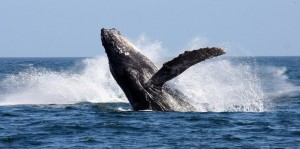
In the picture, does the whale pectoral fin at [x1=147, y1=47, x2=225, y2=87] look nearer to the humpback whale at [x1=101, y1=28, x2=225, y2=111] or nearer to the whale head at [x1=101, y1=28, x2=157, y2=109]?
the humpback whale at [x1=101, y1=28, x2=225, y2=111]

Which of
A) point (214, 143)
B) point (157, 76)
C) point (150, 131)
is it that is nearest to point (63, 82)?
point (157, 76)

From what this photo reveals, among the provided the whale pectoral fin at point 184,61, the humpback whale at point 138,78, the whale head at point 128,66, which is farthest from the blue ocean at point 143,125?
the whale pectoral fin at point 184,61

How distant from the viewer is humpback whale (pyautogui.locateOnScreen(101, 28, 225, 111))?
1642 centimetres

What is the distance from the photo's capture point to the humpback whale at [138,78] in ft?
53.9

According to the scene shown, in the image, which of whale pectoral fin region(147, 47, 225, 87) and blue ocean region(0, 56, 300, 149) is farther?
whale pectoral fin region(147, 47, 225, 87)

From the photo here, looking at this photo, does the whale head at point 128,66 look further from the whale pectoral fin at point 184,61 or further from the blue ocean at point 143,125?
the whale pectoral fin at point 184,61

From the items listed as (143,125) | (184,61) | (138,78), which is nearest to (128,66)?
(138,78)

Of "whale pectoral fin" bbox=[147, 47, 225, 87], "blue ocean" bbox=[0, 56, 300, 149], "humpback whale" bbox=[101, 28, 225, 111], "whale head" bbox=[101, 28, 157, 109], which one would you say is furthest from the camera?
"whale head" bbox=[101, 28, 157, 109]

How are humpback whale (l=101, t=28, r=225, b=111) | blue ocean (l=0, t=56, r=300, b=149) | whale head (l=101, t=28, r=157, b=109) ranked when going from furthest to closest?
whale head (l=101, t=28, r=157, b=109)
humpback whale (l=101, t=28, r=225, b=111)
blue ocean (l=0, t=56, r=300, b=149)

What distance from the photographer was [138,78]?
1661 centimetres

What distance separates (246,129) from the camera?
14664mm

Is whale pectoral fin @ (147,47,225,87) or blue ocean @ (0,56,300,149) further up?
whale pectoral fin @ (147,47,225,87)

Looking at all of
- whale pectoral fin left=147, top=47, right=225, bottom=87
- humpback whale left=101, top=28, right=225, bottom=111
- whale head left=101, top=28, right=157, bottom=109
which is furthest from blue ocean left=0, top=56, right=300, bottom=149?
whale pectoral fin left=147, top=47, right=225, bottom=87

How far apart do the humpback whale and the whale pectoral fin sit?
31 mm
